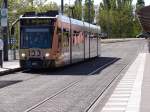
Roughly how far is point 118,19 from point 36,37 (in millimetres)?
108425

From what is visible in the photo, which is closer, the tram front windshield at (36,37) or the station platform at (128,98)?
the station platform at (128,98)

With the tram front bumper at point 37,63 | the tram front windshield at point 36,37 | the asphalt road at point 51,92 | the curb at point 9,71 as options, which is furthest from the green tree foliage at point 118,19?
the asphalt road at point 51,92

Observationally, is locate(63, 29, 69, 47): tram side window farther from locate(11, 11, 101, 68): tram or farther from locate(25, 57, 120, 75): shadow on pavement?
locate(25, 57, 120, 75): shadow on pavement

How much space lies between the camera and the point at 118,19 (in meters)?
140

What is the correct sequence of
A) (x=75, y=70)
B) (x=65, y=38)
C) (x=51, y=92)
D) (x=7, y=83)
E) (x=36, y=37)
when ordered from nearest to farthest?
(x=51, y=92) < (x=7, y=83) < (x=36, y=37) < (x=65, y=38) < (x=75, y=70)

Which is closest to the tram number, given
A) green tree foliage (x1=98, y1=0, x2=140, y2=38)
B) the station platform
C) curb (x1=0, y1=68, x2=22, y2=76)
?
curb (x1=0, y1=68, x2=22, y2=76)

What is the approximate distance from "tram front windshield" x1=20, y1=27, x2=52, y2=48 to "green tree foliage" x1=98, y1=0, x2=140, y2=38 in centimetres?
10155

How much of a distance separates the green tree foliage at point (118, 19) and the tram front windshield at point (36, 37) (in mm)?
101553

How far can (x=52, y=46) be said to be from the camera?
3256 cm

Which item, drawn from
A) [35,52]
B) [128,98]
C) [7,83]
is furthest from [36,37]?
[128,98]

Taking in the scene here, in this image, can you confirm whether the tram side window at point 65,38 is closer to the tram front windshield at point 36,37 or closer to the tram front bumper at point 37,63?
the tram front windshield at point 36,37

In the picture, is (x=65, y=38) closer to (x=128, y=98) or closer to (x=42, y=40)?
(x=42, y=40)

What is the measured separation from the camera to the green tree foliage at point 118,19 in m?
136

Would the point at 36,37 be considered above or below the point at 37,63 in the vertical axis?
above
